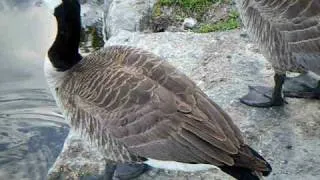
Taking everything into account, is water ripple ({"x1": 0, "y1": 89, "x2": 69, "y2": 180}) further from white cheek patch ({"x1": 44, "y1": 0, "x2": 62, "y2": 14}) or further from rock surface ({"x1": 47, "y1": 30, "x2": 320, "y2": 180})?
white cheek patch ({"x1": 44, "y1": 0, "x2": 62, "y2": 14})

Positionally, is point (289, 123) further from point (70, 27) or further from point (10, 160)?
point (10, 160)

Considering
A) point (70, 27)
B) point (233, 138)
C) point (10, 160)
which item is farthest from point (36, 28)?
point (233, 138)

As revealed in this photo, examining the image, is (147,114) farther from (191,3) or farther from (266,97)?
(191,3)

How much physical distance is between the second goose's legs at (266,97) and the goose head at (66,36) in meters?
1.45

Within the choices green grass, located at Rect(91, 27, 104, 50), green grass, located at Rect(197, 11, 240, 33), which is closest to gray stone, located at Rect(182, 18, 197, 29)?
green grass, located at Rect(197, 11, 240, 33)

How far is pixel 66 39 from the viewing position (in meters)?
5.28

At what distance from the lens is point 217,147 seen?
14.4 ft

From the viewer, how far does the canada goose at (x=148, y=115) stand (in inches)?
173

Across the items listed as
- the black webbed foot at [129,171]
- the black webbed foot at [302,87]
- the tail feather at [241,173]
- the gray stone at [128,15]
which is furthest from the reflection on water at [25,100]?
the tail feather at [241,173]

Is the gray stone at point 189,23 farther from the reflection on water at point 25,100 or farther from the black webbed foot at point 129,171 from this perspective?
the black webbed foot at point 129,171

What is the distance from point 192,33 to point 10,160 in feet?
6.87

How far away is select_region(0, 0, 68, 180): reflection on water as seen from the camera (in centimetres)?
666

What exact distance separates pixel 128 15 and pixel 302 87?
2.43 m

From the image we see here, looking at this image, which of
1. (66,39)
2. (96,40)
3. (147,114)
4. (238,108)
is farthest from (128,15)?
(147,114)
